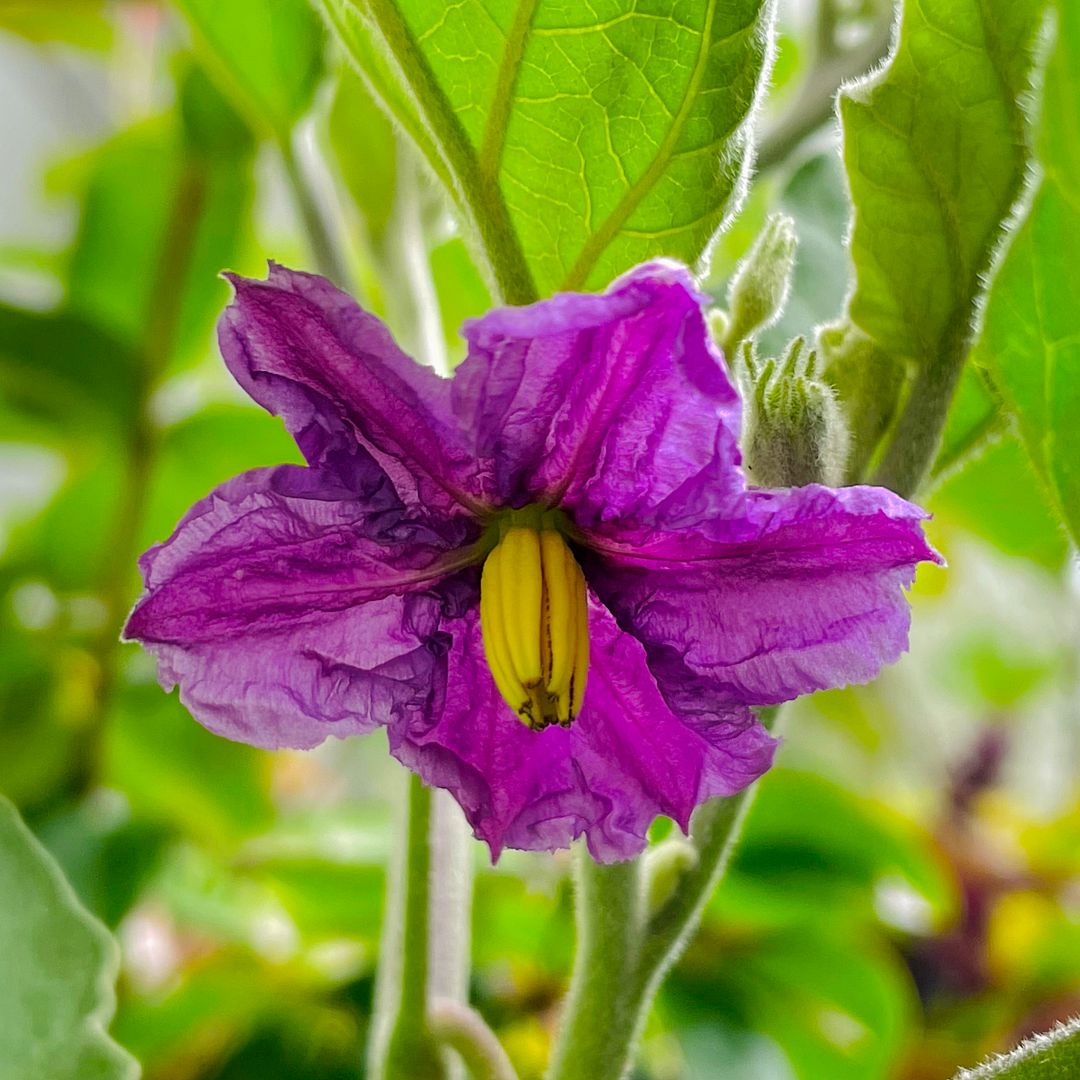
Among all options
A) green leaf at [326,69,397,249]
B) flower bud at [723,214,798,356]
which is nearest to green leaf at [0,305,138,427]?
green leaf at [326,69,397,249]

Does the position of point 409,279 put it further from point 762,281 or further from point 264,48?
point 762,281

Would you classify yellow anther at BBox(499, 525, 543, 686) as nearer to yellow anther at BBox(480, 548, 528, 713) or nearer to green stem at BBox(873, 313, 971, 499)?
yellow anther at BBox(480, 548, 528, 713)

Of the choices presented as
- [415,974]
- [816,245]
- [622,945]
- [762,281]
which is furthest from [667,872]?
[816,245]

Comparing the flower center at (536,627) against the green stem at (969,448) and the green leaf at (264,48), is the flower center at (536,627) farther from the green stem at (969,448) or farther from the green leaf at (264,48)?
the green leaf at (264,48)

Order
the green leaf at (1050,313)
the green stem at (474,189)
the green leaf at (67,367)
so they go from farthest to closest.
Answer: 1. the green leaf at (67,367)
2. the green stem at (474,189)
3. the green leaf at (1050,313)

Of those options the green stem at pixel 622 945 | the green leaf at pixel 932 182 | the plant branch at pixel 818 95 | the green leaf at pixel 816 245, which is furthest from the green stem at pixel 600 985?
the plant branch at pixel 818 95

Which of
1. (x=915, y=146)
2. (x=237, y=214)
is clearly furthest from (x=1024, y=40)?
(x=237, y=214)
